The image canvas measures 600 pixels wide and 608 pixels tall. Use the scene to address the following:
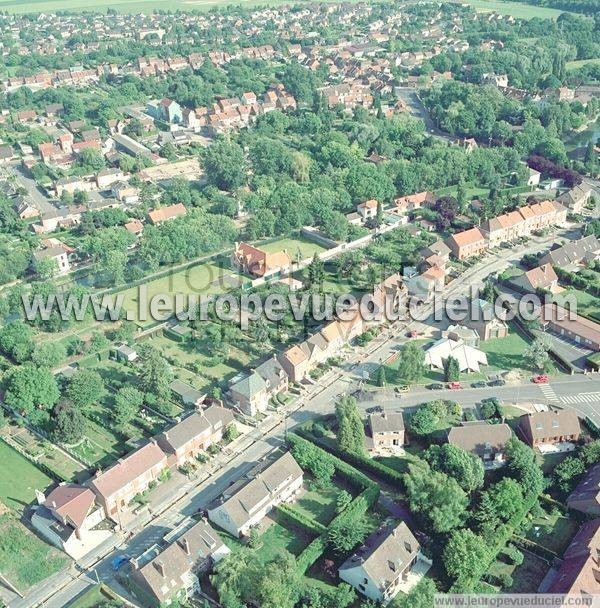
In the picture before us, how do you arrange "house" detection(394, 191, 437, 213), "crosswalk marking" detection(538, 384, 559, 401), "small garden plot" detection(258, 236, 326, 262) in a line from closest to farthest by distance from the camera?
"crosswalk marking" detection(538, 384, 559, 401) < "small garden plot" detection(258, 236, 326, 262) < "house" detection(394, 191, 437, 213)

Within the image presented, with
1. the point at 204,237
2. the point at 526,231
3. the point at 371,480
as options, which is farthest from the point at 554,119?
the point at 371,480

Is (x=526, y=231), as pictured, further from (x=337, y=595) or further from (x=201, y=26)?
(x=201, y=26)

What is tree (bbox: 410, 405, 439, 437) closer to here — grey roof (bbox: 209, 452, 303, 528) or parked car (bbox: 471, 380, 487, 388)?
parked car (bbox: 471, 380, 487, 388)

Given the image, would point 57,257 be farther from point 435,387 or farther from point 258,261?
point 435,387

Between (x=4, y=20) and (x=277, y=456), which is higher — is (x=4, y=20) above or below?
above

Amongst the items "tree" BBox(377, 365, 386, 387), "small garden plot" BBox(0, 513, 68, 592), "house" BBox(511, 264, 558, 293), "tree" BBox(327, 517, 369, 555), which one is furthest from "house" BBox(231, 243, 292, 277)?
"small garden plot" BBox(0, 513, 68, 592)

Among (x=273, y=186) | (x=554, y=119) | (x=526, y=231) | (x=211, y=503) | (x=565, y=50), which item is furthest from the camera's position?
(x=565, y=50)

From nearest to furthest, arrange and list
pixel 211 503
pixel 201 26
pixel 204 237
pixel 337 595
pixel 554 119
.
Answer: pixel 337 595
pixel 211 503
pixel 204 237
pixel 554 119
pixel 201 26
